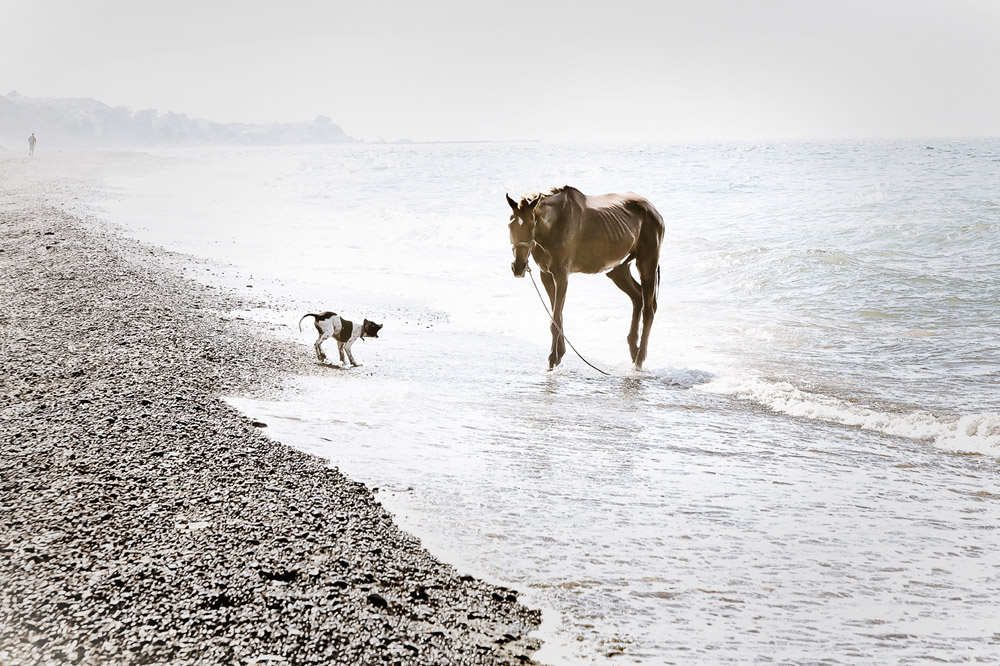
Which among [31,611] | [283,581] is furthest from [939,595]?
[31,611]

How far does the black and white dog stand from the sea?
224 mm

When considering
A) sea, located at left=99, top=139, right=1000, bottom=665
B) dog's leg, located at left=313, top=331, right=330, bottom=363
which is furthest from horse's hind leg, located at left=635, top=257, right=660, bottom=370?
dog's leg, located at left=313, top=331, right=330, bottom=363

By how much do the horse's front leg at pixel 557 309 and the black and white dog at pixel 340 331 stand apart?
4.18 feet

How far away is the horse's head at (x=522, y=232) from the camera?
4504mm

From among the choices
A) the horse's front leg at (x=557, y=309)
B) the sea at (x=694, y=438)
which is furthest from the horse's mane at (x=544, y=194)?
Result: the sea at (x=694, y=438)

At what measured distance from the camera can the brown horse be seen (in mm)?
4594

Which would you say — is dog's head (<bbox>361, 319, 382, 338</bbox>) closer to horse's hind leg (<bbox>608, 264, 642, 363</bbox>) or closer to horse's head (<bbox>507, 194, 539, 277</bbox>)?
horse's head (<bbox>507, 194, 539, 277</bbox>)

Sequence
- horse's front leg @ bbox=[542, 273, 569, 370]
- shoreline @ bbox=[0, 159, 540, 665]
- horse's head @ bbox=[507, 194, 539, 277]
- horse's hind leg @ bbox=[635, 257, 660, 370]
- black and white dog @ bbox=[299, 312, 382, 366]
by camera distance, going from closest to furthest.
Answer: shoreline @ bbox=[0, 159, 540, 665], horse's head @ bbox=[507, 194, 539, 277], black and white dog @ bbox=[299, 312, 382, 366], horse's front leg @ bbox=[542, 273, 569, 370], horse's hind leg @ bbox=[635, 257, 660, 370]

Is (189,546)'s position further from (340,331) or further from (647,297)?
(647,297)

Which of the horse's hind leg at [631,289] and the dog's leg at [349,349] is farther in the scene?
the horse's hind leg at [631,289]

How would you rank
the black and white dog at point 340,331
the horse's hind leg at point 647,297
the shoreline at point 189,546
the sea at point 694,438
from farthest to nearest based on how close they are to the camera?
the horse's hind leg at point 647,297 < the black and white dog at point 340,331 < the sea at point 694,438 < the shoreline at point 189,546

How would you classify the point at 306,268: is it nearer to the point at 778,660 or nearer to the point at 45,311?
the point at 45,311

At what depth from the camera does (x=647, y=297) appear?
17.5 ft

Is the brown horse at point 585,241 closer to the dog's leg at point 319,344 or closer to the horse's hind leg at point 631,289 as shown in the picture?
the horse's hind leg at point 631,289
